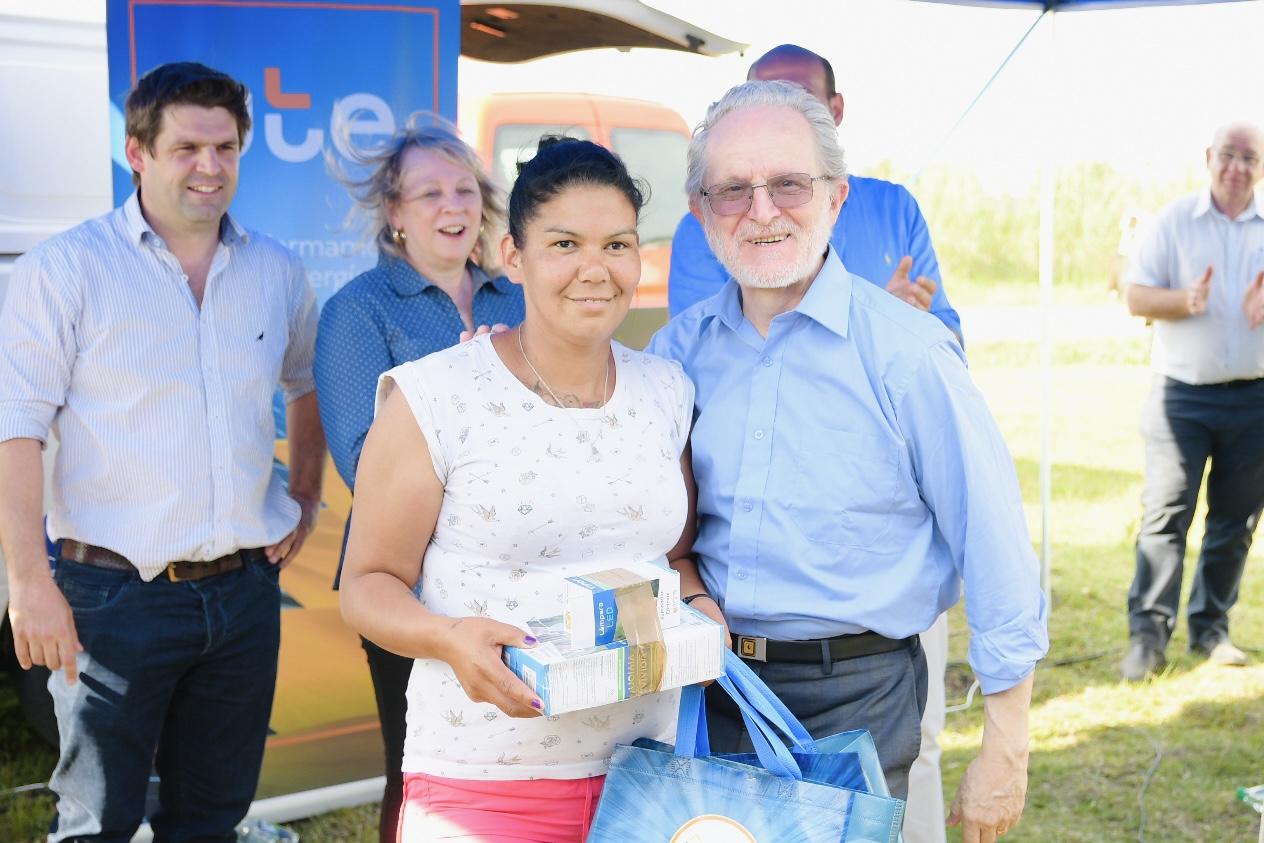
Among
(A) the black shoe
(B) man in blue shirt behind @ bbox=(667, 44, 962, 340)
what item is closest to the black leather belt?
(B) man in blue shirt behind @ bbox=(667, 44, 962, 340)

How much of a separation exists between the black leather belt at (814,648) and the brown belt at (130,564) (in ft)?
4.30

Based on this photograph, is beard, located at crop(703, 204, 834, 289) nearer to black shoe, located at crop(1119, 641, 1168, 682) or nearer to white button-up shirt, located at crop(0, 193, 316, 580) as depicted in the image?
white button-up shirt, located at crop(0, 193, 316, 580)

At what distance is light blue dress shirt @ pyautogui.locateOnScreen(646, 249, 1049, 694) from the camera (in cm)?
182

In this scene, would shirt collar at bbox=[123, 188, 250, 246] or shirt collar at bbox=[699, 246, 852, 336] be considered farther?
shirt collar at bbox=[123, 188, 250, 246]

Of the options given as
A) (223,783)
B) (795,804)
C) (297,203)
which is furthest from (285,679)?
(795,804)

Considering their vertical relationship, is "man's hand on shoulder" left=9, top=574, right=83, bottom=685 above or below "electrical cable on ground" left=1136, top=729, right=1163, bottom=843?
above

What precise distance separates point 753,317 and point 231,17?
1859mm

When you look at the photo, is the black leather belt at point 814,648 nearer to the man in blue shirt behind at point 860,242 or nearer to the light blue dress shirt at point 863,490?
the light blue dress shirt at point 863,490

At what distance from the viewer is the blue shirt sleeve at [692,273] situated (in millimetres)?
2713

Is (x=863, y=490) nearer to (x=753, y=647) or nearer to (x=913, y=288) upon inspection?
(x=753, y=647)

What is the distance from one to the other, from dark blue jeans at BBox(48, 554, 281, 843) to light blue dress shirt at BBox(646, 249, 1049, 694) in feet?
4.26

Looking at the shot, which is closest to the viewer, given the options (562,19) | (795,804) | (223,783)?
(795,804)

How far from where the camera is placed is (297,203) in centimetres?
328

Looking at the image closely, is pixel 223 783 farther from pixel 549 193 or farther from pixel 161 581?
pixel 549 193
